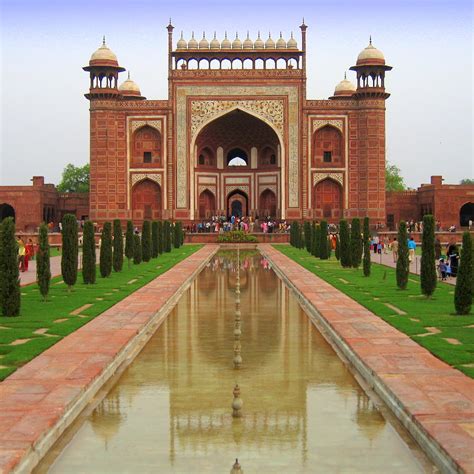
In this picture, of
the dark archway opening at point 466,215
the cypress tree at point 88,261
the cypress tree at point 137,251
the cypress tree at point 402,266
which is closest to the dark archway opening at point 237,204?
the dark archway opening at point 466,215

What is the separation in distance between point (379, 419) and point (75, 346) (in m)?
3.05

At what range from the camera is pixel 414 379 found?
5.52 meters

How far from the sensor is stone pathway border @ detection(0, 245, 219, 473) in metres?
4.13

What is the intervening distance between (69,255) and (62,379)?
6513mm

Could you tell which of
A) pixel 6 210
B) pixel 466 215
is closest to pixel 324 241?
pixel 466 215

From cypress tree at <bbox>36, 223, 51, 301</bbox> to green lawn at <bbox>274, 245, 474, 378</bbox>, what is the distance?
3933 mm

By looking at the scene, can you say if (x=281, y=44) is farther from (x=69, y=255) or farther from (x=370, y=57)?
(x=69, y=255)

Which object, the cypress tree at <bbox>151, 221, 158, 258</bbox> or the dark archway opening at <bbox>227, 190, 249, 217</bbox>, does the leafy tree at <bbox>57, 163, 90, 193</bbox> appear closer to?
the dark archway opening at <bbox>227, 190, 249, 217</bbox>

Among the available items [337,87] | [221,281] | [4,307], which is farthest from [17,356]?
[337,87]

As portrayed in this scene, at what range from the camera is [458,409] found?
471 cm

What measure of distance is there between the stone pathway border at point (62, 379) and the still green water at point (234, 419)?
0.11 m

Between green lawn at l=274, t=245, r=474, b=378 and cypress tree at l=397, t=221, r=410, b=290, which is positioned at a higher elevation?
cypress tree at l=397, t=221, r=410, b=290

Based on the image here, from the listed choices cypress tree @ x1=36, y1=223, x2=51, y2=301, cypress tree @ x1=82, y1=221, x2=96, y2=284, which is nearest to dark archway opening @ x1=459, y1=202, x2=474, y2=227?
cypress tree @ x1=82, y1=221, x2=96, y2=284

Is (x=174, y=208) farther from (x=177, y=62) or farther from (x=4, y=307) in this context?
(x=4, y=307)
